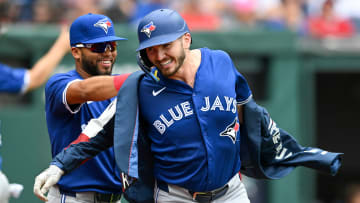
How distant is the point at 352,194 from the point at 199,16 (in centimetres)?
322

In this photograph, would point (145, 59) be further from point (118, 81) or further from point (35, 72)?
point (35, 72)

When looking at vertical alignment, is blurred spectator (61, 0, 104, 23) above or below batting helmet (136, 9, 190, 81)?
below

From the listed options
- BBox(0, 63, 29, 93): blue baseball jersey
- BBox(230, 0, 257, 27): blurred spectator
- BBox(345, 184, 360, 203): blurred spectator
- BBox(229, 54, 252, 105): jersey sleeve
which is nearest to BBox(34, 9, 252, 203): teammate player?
BBox(229, 54, 252, 105): jersey sleeve

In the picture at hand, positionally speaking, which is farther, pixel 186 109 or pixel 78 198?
pixel 78 198

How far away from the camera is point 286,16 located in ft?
28.1

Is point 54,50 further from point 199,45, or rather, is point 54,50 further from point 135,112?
point 199,45

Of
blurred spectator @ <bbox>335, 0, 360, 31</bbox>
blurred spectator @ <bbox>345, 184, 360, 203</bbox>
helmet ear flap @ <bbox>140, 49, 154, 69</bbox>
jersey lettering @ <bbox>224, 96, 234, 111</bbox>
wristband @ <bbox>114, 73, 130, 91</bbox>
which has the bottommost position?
blurred spectator @ <bbox>345, 184, 360, 203</bbox>

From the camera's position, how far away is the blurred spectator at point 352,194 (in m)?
7.80

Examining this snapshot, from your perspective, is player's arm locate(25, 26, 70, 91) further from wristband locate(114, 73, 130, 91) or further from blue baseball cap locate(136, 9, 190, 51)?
blue baseball cap locate(136, 9, 190, 51)

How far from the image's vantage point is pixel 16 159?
7.09m

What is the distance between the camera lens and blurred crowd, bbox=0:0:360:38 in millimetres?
7703

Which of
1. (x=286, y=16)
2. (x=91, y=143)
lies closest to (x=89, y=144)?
(x=91, y=143)

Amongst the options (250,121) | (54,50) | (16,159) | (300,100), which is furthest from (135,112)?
(300,100)

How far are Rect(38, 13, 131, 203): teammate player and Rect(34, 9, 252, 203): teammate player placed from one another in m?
0.51
